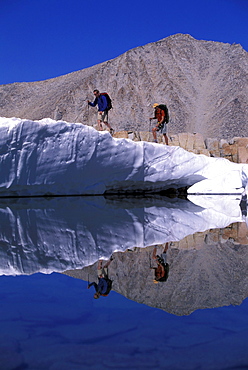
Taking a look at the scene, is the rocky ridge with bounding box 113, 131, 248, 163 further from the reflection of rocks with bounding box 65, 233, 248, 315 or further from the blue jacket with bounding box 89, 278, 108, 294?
the blue jacket with bounding box 89, 278, 108, 294

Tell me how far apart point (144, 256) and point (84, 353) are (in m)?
1.47

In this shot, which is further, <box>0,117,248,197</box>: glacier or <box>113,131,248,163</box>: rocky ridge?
<box>113,131,248,163</box>: rocky ridge

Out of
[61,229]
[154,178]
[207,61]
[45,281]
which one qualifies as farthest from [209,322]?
[207,61]

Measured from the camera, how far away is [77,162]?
26.3 ft

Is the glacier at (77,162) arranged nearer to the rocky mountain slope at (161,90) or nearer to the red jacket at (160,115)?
the red jacket at (160,115)

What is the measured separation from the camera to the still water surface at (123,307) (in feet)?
3.83

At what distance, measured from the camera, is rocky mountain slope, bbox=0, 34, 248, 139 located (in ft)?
154

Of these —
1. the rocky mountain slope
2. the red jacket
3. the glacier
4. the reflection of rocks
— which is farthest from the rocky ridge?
the rocky mountain slope

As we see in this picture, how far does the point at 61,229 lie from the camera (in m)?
3.87

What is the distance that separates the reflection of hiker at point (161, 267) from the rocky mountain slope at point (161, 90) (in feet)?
139

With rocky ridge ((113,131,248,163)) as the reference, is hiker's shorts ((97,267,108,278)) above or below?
below

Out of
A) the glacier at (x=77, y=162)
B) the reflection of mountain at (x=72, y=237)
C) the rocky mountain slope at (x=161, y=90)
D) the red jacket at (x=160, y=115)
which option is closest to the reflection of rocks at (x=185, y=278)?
the reflection of mountain at (x=72, y=237)

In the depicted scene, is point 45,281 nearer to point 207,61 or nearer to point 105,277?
point 105,277

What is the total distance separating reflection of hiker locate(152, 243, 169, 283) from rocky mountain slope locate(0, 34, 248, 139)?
42.5 m
